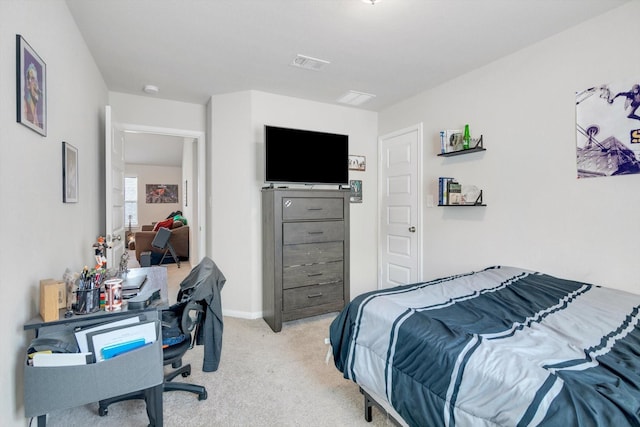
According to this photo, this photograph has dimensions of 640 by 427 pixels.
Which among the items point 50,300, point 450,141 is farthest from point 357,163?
point 50,300

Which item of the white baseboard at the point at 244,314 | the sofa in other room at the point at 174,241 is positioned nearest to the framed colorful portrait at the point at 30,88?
the white baseboard at the point at 244,314

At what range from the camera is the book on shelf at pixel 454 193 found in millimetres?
2893

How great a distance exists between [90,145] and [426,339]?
284cm

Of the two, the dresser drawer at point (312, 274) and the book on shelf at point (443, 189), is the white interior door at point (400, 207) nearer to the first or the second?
the book on shelf at point (443, 189)

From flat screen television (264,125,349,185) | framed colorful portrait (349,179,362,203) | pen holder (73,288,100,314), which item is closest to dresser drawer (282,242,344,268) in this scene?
flat screen television (264,125,349,185)

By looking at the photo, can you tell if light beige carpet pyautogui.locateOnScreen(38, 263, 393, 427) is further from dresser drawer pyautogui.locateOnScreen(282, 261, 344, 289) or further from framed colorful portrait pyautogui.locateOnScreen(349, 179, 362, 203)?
Answer: framed colorful portrait pyautogui.locateOnScreen(349, 179, 362, 203)

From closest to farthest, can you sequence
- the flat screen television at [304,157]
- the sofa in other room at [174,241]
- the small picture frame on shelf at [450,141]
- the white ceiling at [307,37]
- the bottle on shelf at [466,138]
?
the white ceiling at [307,37] → the bottle on shelf at [466,138] → the small picture frame on shelf at [450,141] → the flat screen television at [304,157] → the sofa in other room at [174,241]

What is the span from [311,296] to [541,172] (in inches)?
90.6

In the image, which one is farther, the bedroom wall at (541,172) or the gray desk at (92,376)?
the bedroom wall at (541,172)

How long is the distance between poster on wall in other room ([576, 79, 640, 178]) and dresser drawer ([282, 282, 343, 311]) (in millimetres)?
2319

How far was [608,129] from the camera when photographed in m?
1.99

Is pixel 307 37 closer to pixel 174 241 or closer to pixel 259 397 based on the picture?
pixel 259 397

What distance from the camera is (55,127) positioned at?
1.75m

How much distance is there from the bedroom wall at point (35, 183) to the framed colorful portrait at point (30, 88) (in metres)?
0.02
